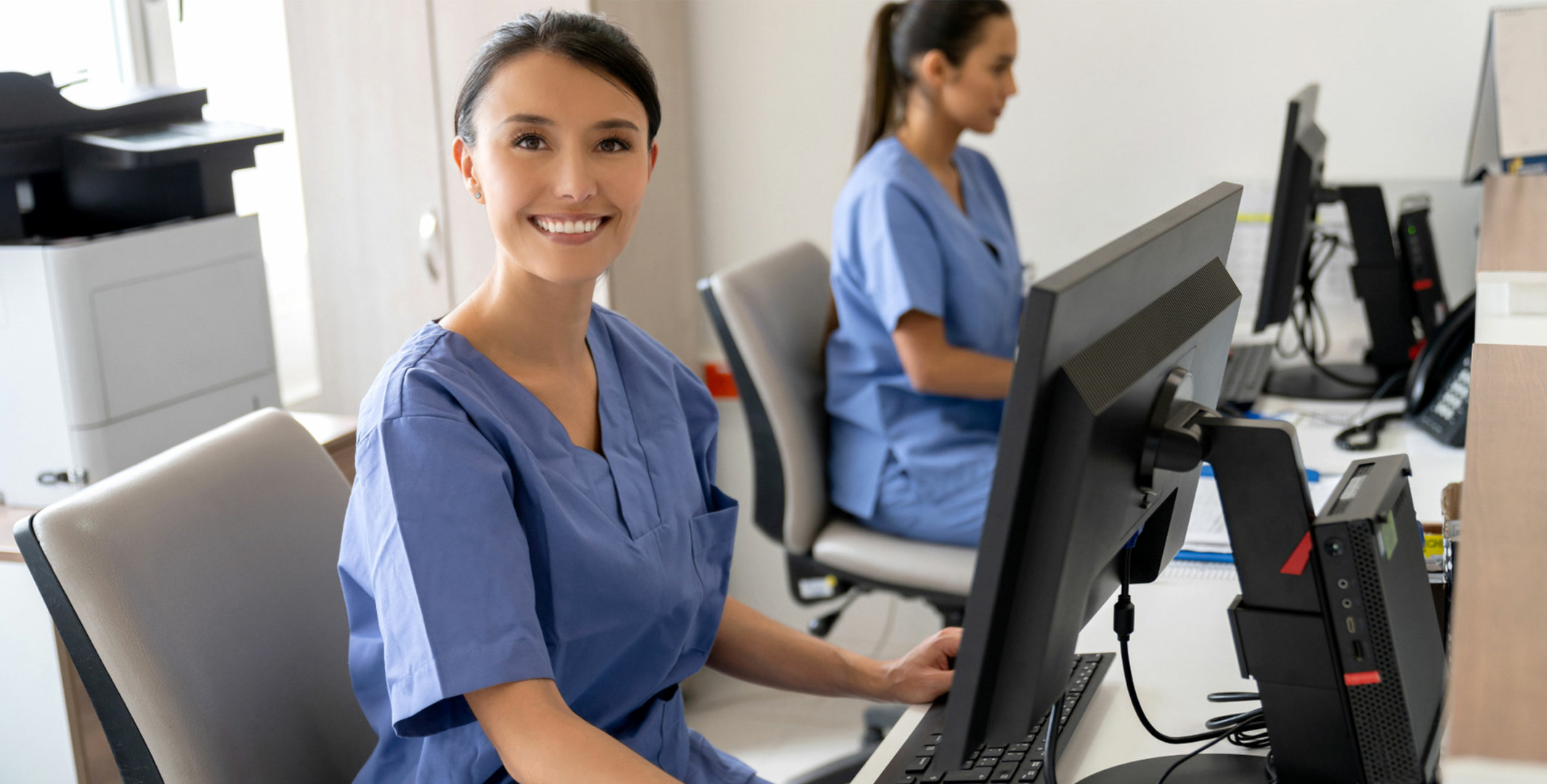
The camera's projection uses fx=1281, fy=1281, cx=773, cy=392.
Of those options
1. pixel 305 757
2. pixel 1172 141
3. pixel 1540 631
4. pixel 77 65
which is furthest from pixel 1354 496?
pixel 77 65

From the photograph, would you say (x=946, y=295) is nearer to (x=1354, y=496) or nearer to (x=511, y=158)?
(x=511, y=158)

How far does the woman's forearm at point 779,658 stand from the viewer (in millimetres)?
1149

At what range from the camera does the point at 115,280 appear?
1.50 meters

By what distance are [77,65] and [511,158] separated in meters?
1.41

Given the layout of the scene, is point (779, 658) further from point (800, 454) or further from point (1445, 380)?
point (1445, 380)

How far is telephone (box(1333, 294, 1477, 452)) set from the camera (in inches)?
66.4

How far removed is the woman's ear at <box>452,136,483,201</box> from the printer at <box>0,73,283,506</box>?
61cm

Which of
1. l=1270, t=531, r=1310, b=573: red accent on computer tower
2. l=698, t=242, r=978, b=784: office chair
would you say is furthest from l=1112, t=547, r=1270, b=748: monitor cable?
l=698, t=242, r=978, b=784: office chair

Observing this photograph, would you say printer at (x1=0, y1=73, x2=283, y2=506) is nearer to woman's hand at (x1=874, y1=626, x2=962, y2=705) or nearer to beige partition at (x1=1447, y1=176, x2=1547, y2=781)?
woman's hand at (x1=874, y1=626, x2=962, y2=705)

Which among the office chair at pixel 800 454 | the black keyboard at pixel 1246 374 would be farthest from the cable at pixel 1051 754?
the black keyboard at pixel 1246 374

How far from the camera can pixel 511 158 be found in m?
1.04

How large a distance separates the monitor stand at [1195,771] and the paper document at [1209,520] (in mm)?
416

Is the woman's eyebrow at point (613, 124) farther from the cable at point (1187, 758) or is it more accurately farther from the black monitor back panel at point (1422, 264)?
the black monitor back panel at point (1422, 264)

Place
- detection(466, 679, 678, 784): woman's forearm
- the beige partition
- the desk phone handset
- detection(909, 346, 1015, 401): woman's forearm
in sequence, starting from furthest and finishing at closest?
detection(909, 346, 1015, 401): woman's forearm
the desk phone handset
detection(466, 679, 678, 784): woman's forearm
the beige partition
